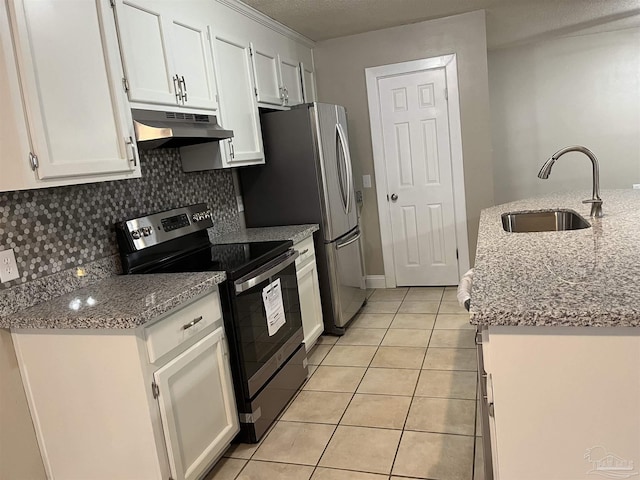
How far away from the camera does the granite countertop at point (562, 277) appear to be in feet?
3.81

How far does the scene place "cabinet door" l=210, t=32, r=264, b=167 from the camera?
2.92 metres

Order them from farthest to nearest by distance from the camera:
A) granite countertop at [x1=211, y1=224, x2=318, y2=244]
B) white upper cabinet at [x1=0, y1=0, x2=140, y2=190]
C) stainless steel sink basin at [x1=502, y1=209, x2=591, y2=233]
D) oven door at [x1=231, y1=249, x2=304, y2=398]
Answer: granite countertop at [x1=211, y1=224, x2=318, y2=244] < stainless steel sink basin at [x1=502, y1=209, x2=591, y2=233] < oven door at [x1=231, y1=249, x2=304, y2=398] < white upper cabinet at [x1=0, y1=0, x2=140, y2=190]

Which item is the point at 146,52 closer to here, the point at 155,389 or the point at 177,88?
the point at 177,88

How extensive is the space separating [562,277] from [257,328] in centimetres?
143

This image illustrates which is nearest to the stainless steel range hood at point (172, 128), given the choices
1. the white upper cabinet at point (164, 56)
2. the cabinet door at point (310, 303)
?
the white upper cabinet at point (164, 56)

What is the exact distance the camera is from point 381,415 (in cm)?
251

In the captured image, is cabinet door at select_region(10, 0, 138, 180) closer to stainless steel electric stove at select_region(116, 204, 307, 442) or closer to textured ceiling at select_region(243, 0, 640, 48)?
stainless steel electric stove at select_region(116, 204, 307, 442)

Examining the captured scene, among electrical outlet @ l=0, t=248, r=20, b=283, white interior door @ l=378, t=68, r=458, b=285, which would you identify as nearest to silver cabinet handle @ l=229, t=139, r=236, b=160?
electrical outlet @ l=0, t=248, r=20, b=283

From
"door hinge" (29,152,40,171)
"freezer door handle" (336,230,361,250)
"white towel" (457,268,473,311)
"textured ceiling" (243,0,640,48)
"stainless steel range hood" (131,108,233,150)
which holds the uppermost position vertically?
"textured ceiling" (243,0,640,48)

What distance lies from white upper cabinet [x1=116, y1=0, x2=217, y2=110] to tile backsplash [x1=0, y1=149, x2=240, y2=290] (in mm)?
437

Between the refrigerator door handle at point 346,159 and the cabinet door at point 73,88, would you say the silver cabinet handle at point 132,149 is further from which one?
the refrigerator door handle at point 346,159

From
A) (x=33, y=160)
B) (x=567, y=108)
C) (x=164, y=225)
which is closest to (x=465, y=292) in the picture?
(x=33, y=160)

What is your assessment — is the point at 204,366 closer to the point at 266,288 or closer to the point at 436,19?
the point at 266,288

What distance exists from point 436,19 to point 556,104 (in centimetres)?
231
